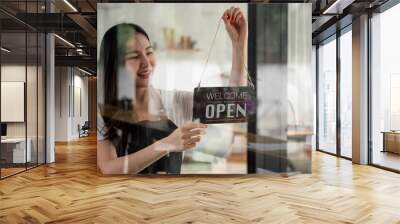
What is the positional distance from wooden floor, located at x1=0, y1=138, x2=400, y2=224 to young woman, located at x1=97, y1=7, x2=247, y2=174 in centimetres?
45

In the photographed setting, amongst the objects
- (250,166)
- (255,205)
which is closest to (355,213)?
(255,205)

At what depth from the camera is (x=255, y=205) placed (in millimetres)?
4609

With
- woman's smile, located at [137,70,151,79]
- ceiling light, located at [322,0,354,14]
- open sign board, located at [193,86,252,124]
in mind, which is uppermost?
ceiling light, located at [322,0,354,14]

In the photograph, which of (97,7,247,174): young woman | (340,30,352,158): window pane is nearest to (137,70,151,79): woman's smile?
(97,7,247,174): young woman

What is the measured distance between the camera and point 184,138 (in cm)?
657

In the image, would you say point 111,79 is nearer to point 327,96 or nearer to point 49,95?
point 49,95

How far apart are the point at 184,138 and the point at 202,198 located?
1.74 meters

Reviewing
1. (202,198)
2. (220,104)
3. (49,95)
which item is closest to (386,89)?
(220,104)

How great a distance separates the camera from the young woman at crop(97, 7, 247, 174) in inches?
258

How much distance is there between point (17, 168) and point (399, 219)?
6.61m

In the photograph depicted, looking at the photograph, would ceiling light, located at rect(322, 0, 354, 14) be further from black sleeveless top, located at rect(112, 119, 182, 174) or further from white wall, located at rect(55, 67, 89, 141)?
white wall, located at rect(55, 67, 89, 141)

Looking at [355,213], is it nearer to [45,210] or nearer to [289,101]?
[289,101]

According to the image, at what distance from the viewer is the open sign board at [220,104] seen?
6.56 metres

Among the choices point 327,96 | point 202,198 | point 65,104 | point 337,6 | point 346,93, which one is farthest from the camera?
point 65,104
